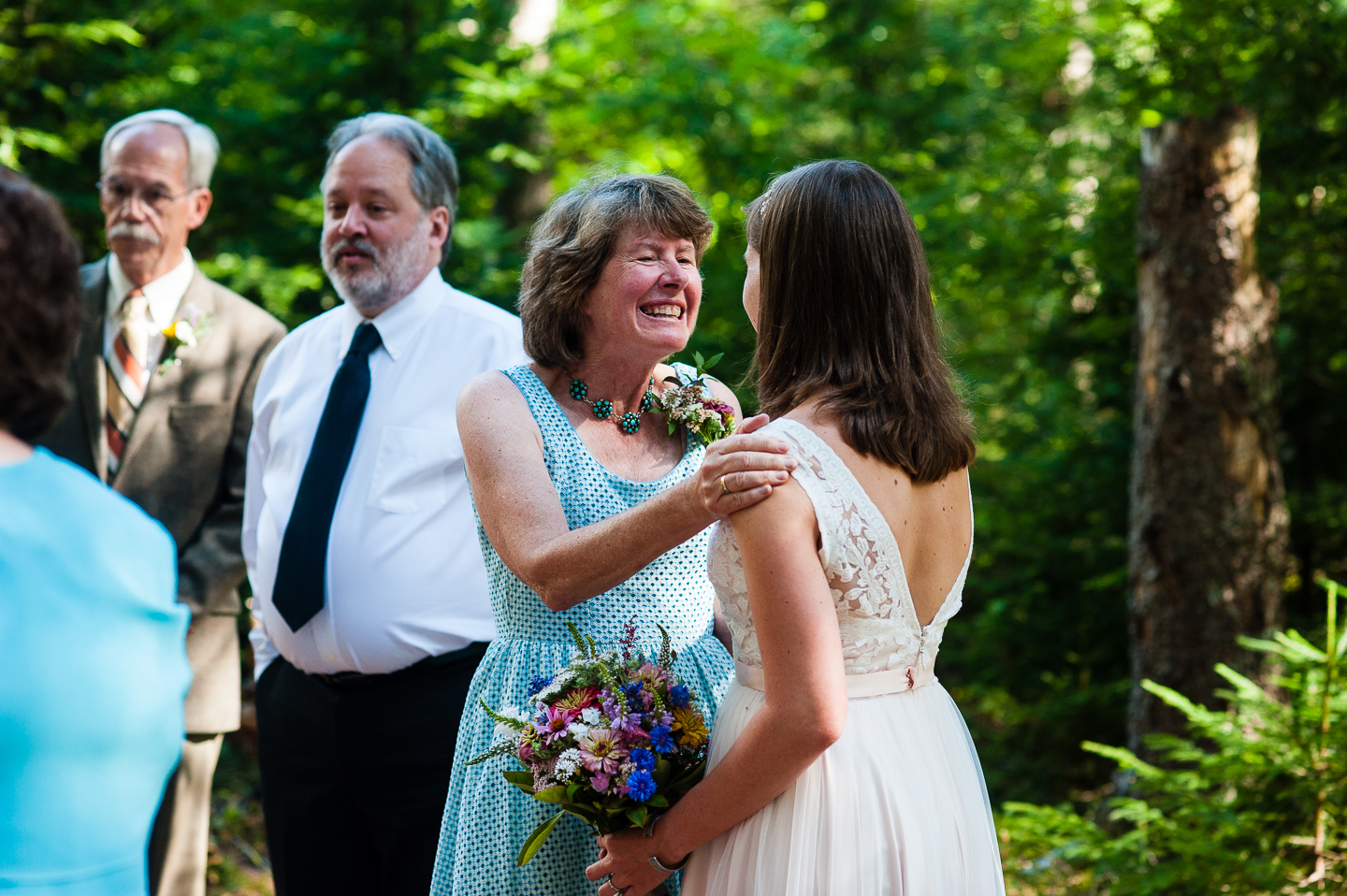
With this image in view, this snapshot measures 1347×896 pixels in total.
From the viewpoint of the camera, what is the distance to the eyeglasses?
3.52m

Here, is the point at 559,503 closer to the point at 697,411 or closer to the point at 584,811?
the point at 697,411

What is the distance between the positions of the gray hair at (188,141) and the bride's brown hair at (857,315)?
252 centimetres

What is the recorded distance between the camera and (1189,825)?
4.09 m

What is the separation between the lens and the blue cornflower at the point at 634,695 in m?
1.86

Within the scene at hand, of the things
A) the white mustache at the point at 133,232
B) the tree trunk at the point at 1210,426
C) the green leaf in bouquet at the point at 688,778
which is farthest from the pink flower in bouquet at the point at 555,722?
the tree trunk at the point at 1210,426

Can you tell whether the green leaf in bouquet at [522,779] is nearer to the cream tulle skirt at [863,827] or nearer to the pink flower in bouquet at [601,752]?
the pink flower in bouquet at [601,752]

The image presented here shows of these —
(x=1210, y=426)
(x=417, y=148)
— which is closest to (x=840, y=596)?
(x=417, y=148)

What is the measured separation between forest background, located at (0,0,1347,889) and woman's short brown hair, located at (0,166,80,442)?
13.2 ft

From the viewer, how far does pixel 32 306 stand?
51.9 inches

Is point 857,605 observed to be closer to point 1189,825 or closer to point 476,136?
point 1189,825

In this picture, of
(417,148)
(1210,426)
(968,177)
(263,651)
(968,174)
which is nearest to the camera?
(263,651)

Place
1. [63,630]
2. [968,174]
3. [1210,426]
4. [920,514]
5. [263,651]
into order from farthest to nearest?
1. [968,174]
2. [1210,426]
3. [263,651]
4. [920,514]
5. [63,630]

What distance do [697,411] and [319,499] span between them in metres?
1.12

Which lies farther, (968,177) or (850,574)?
(968,177)
